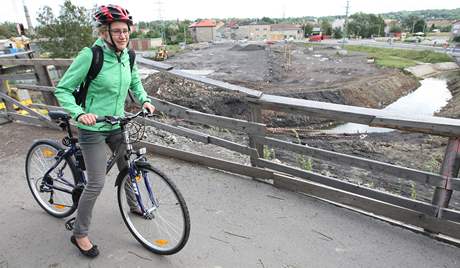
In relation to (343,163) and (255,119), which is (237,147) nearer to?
(255,119)

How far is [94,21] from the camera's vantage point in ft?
7.31

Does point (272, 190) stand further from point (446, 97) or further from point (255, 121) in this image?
point (446, 97)

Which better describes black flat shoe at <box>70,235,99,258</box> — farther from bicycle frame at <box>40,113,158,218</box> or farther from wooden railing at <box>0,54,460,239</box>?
wooden railing at <box>0,54,460,239</box>

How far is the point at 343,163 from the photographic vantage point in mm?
3250

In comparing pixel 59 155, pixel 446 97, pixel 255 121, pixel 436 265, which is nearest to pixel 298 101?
pixel 255 121

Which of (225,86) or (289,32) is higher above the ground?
(225,86)

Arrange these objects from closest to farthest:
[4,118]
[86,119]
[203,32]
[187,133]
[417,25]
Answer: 1. [86,119]
2. [187,133]
3. [4,118]
4. [417,25]
5. [203,32]

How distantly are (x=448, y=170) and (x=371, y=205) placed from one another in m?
0.73

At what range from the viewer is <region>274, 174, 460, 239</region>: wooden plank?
2.79 m

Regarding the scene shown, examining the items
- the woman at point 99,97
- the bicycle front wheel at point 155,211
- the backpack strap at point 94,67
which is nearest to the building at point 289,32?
the bicycle front wheel at point 155,211

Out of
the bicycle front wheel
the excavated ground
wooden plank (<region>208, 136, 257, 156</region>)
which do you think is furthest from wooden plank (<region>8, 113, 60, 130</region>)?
the bicycle front wheel

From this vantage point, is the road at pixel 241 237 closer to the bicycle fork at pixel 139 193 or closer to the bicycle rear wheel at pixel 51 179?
the bicycle rear wheel at pixel 51 179

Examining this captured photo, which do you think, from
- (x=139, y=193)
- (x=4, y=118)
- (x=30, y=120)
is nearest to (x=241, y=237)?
(x=139, y=193)

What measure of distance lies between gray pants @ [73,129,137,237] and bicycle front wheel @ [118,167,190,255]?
24 cm
